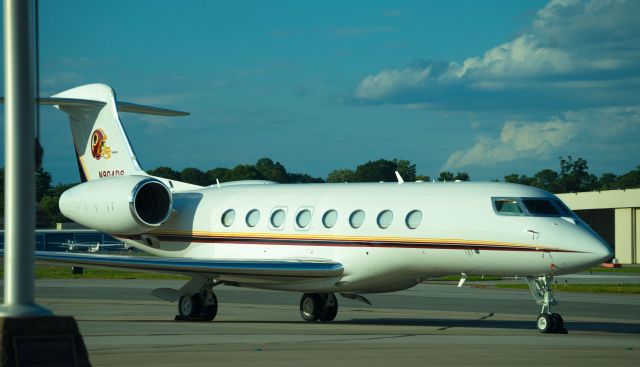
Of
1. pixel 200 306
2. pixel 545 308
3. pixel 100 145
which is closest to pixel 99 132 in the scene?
pixel 100 145

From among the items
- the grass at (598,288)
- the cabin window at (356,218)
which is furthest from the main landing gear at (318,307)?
the grass at (598,288)

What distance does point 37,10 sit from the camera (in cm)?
997

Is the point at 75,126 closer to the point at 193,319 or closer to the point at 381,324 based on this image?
the point at 193,319

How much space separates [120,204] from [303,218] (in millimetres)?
4267

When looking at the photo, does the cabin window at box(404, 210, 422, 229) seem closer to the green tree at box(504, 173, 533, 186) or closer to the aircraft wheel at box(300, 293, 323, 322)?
the aircraft wheel at box(300, 293, 323, 322)

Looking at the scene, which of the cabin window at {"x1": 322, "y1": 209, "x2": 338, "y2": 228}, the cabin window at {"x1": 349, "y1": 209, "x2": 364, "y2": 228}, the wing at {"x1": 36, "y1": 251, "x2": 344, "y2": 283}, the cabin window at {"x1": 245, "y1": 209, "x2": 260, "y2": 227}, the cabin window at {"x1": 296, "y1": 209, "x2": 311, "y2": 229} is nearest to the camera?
the wing at {"x1": 36, "y1": 251, "x2": 344, "y2": 283}

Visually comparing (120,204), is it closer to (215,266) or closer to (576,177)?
(215,266)

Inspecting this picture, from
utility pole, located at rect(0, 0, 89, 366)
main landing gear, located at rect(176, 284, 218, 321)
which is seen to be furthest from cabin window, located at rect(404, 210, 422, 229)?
utility pole, located at rect(0, 0, 89, 366)

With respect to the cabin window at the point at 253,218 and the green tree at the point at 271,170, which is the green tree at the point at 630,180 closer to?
the green tree at the point at 271,170

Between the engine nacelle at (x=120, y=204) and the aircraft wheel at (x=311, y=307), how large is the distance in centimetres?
406

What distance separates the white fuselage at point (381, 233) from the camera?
18.5 meters

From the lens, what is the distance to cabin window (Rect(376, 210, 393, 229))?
20516mm

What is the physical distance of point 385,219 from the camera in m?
20.6

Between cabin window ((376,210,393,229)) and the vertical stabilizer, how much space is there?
7.73 m
